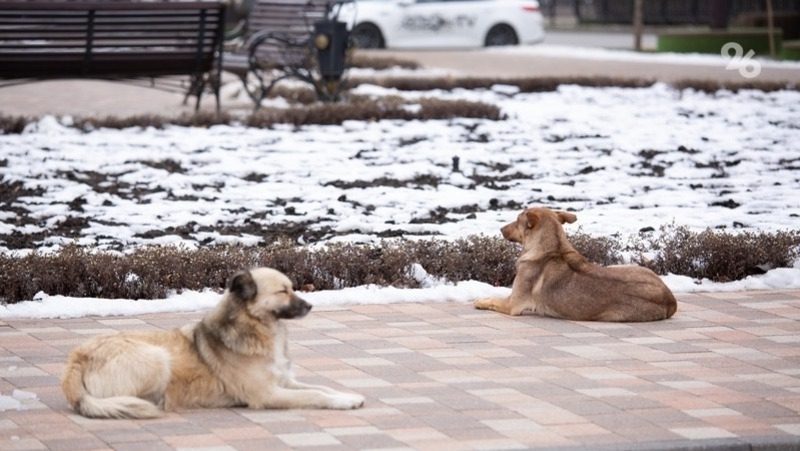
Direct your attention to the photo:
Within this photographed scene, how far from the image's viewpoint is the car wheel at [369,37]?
30234mm

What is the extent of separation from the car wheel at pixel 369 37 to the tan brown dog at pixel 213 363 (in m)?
24.7

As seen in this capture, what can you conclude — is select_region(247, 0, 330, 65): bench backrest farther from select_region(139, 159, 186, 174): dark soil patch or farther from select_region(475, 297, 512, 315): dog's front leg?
select_region(475, 297, 512, 315): dog's front leg

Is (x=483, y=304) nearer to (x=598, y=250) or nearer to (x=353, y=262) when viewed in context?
(x=353, y=262)

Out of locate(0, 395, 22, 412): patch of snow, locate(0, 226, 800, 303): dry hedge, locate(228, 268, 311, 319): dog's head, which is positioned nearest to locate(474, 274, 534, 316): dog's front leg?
locate(0, 226, 800, 303): dry hedge

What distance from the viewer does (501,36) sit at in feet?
103

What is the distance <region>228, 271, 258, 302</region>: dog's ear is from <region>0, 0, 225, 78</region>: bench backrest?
29.9 feet

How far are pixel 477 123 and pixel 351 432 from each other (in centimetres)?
1032

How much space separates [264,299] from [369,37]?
2536 centimetres

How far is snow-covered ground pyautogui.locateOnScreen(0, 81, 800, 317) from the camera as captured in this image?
31.9 feet

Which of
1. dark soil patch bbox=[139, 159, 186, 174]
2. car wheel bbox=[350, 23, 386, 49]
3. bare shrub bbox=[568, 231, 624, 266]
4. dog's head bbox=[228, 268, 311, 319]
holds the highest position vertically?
car wheel bbox=[350, 23, 386, 49]

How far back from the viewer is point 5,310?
24.3 ft

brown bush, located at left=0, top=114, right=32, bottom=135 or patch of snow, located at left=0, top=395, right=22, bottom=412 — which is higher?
brown bush, located at left=0, top=114, right=32, bottom=135

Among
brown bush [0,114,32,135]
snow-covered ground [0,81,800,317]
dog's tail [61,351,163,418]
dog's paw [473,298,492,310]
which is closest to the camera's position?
dog's tail [61,351,163,418]

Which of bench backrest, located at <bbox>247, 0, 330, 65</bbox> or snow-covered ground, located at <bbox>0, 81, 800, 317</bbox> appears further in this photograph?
bench backrest, located at <bbox>247, 0, 330, 65</bbox>
